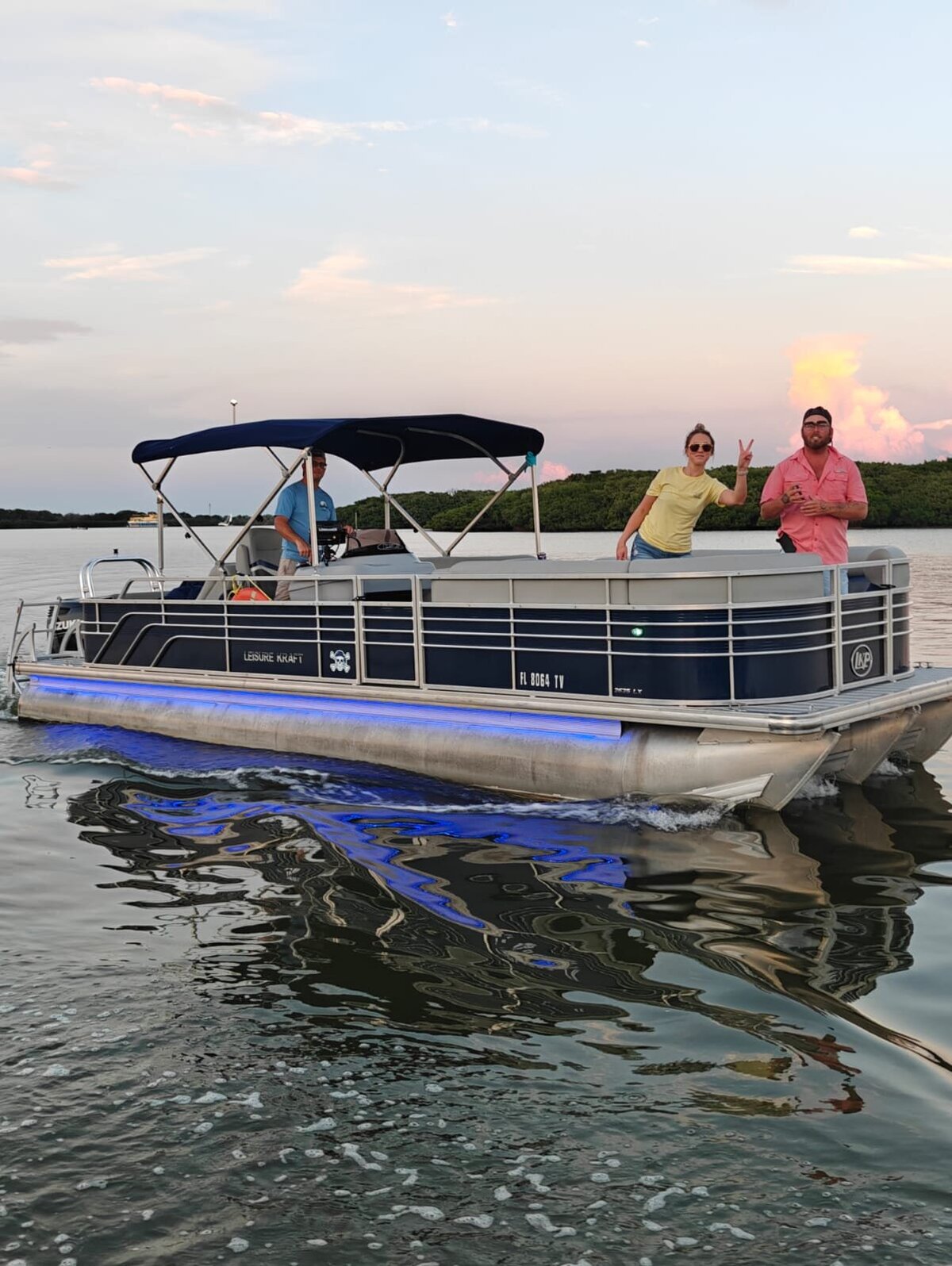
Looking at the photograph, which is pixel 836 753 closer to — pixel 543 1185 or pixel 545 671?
pixel 545 671

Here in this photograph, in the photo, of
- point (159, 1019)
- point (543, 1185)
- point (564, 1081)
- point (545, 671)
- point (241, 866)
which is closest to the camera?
point (543, 1185)

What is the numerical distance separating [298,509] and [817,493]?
446cm

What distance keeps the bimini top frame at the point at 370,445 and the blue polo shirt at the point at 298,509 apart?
0.42ft

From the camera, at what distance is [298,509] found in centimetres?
1016

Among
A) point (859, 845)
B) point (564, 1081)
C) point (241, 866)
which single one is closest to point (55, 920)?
point (241, 866)

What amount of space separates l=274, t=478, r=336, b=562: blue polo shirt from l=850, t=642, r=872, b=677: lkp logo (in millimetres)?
4620

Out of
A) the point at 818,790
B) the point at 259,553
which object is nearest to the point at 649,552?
the point at 818,790

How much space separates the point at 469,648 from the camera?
8820 mm

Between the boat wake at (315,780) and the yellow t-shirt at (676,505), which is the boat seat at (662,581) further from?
the boat wake at (315,780)

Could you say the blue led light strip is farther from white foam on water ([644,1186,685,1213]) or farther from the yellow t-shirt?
white foam on water ([644,1186,685,1213])

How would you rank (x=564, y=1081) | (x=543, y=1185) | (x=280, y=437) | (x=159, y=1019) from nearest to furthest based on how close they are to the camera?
(x=543, y=1185), (x=564, y=1081), (x=159, y=1019), (x=280, y=437)

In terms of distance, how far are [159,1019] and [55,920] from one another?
1626 millimetres

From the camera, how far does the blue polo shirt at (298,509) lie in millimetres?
10086

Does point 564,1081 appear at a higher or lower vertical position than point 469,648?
lower
